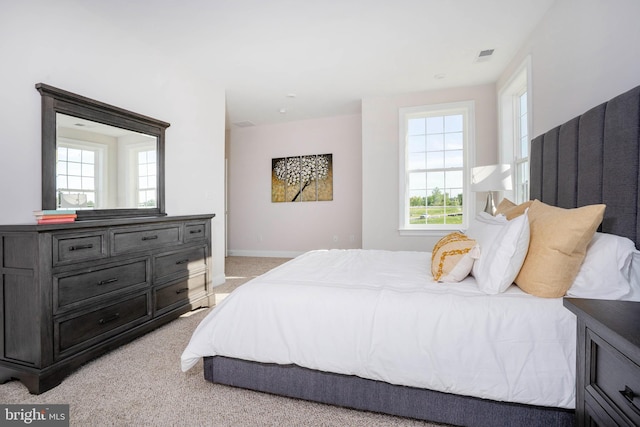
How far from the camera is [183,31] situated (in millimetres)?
2799

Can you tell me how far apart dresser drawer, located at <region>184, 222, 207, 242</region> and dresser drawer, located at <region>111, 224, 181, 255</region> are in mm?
99

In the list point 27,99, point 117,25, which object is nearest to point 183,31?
point 117,25

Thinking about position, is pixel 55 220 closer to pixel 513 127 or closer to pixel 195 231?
pixel 195 231

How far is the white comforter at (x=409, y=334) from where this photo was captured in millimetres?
1228

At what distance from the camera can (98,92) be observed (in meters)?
2.54

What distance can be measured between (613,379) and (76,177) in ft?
10.3

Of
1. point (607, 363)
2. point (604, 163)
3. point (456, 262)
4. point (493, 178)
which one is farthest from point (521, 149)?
point (607, 363)

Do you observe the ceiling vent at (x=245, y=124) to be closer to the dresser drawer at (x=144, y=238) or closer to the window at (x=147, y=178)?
the window at (x=147, y=178)

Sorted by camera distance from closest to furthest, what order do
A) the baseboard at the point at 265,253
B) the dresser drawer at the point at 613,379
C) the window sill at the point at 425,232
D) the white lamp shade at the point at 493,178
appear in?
the dresser drawer at the point at 613,379, the white lamp shade at the point at 493,178, the window sill at the point at 425,232, the baseboard at the point at 265,253

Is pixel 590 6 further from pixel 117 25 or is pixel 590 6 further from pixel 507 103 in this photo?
pixel 117 25

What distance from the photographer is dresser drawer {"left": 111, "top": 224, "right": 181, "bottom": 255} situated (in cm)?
219

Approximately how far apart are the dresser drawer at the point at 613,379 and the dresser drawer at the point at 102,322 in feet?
8.27

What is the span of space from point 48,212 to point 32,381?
0.96 metres

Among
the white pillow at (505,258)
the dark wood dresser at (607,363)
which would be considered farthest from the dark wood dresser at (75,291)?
the dark wood dresser at (607,363)
